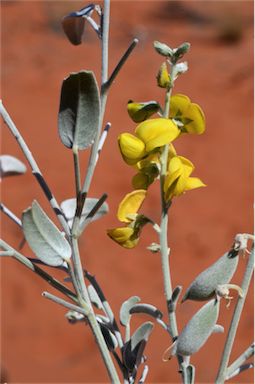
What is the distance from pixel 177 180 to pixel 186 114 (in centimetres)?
7

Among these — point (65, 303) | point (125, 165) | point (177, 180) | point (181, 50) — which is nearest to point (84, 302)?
point (65, 303)

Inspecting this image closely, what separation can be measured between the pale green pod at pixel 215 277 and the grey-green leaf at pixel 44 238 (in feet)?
0.36

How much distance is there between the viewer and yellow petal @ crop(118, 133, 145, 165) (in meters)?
0.64

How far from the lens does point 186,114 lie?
0.66 m

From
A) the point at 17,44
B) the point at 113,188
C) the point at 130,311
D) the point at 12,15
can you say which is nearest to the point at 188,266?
the point at 113,188

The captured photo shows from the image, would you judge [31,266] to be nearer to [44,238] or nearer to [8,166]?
[44,238]

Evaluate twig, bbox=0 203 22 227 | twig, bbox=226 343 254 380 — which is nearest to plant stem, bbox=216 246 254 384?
twig, bbox=226 343 254 380

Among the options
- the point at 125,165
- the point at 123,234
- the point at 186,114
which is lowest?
the point at 125,165

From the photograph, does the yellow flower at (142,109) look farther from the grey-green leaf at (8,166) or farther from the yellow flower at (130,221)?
the grey-green leaf at (8,166)

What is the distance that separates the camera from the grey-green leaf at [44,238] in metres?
0.57

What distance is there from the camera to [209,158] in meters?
4.89

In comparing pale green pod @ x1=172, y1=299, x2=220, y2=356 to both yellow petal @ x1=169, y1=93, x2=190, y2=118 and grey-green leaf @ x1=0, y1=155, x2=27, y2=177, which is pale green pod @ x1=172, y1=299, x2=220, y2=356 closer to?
yellow petal @ x1=169, y1=93, x2=190, y2=118

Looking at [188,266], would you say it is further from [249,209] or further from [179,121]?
[179,121]

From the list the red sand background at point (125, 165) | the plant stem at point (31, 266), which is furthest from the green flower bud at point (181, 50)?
the red sand background at point (125, 165)
